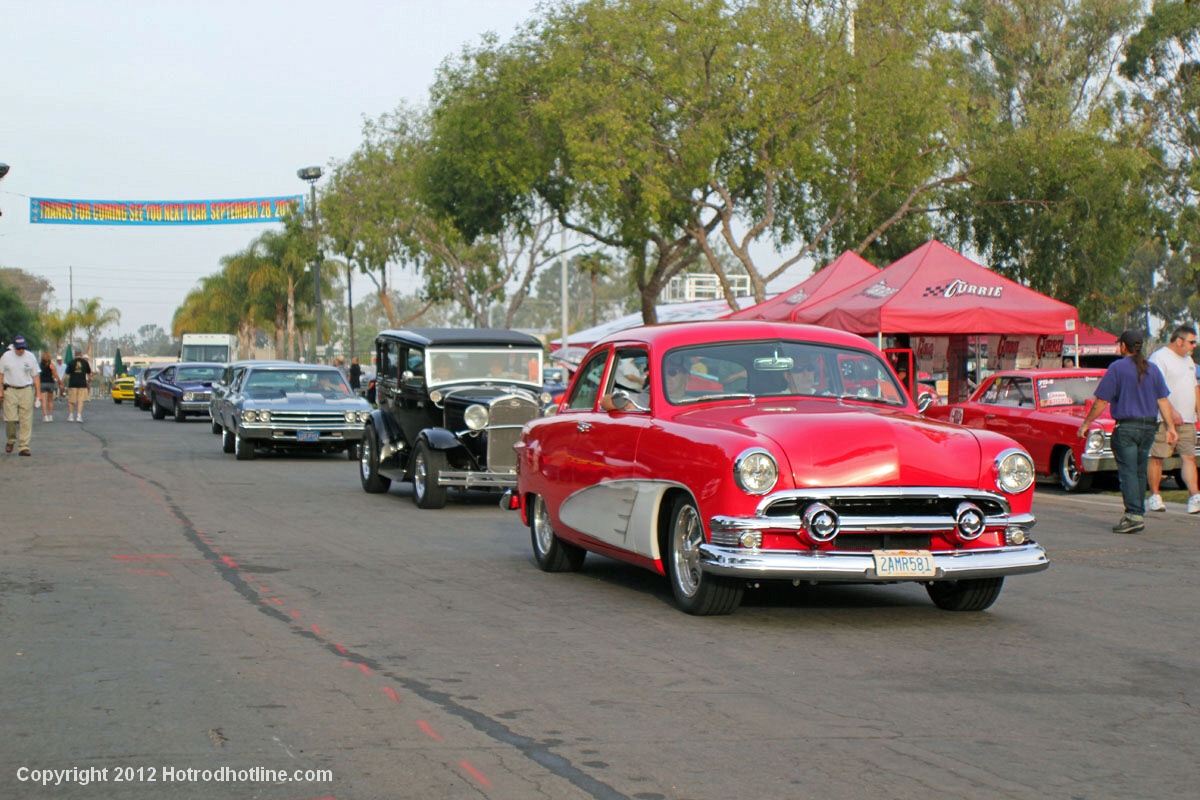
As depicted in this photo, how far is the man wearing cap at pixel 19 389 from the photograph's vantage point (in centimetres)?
2325

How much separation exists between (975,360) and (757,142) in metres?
9.20

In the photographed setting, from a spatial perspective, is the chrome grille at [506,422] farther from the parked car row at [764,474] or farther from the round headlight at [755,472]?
the round headlight at [755,472]

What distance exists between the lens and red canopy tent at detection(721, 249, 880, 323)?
2748 centimetres

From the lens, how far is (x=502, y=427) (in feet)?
50.3

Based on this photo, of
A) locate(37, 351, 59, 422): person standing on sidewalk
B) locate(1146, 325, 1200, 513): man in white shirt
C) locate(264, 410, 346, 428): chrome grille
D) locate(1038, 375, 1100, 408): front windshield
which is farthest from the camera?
locate(37, 351, 59, 422): person standing on sidewalk

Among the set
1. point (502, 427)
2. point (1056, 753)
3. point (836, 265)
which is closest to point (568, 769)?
point (1056, 753)

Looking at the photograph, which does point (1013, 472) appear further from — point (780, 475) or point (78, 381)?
point (78, 381)

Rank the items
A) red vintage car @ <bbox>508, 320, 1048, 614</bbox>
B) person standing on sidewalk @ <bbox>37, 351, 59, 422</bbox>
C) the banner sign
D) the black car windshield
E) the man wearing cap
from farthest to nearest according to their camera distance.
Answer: the banner sign
person standing on sidewalk @ <bbox>37, 351, 59, 422</bbox>
the black car windshield
the man wearing cap
red vintage car @ <bbox>508, 320, 1048, 614</bbox>

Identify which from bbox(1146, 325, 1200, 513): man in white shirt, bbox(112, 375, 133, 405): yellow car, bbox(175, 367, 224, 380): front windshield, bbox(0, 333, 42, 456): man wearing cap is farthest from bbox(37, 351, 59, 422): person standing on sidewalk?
bbox(1146, 325, 1200, 513): man in white shirt

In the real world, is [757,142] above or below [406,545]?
above

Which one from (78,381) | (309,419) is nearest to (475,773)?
(309,419)

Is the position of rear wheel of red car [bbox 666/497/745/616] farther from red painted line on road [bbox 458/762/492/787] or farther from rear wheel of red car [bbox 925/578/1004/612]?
red painted line on road [bbox 458/762/492/787]

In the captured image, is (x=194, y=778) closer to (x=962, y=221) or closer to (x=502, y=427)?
(x=502, y=427)

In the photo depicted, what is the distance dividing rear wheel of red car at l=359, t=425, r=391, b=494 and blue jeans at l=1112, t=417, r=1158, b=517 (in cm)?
842
